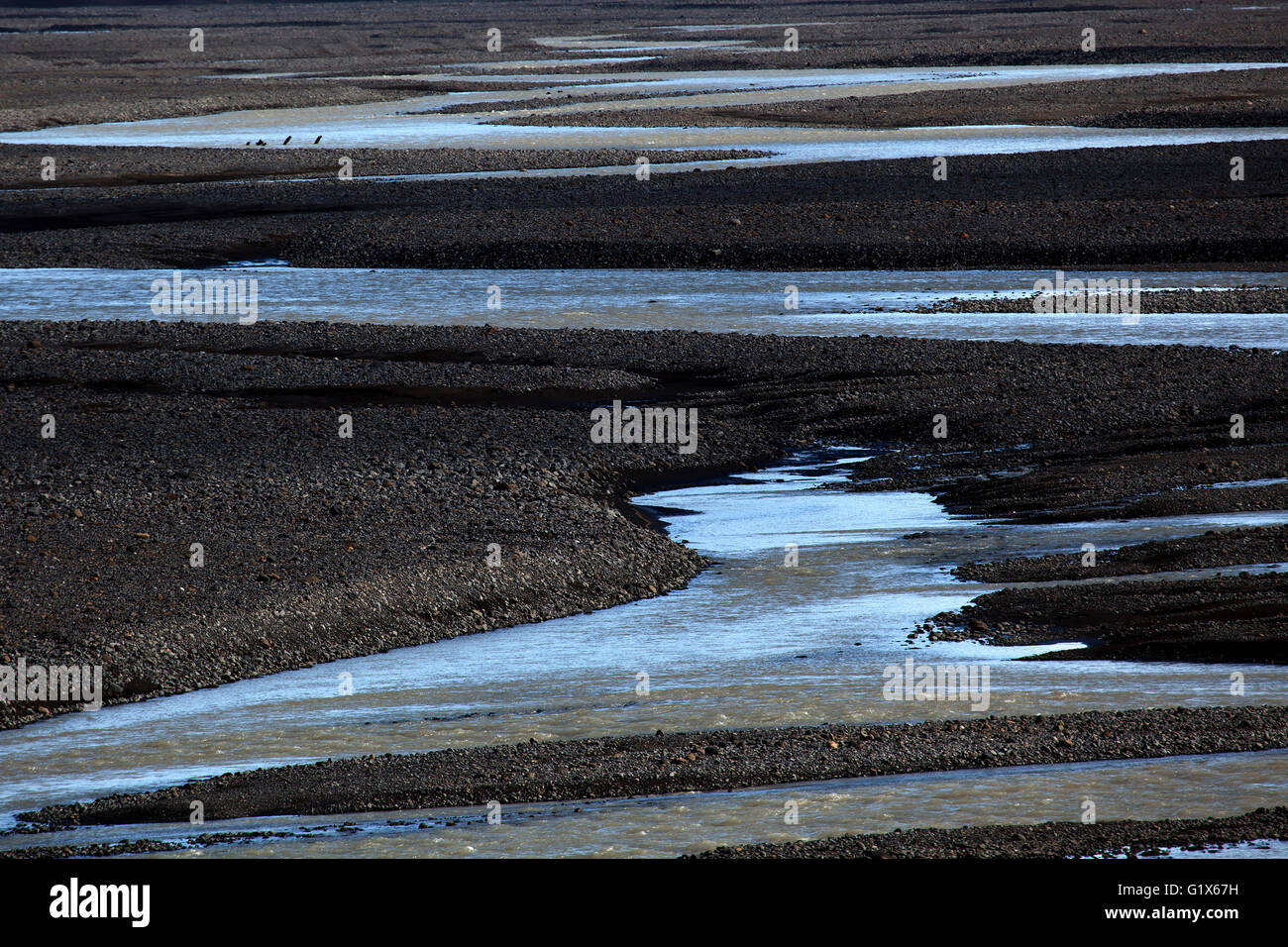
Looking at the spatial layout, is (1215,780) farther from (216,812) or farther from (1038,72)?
(1038,72)

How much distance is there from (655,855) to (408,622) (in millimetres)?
5028

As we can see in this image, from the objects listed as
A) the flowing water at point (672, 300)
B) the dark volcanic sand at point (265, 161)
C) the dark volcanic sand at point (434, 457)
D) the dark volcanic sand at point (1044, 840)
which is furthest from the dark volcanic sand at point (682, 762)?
the dark volcanic sand at point (265, 161)

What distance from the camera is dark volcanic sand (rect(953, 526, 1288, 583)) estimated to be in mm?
13625

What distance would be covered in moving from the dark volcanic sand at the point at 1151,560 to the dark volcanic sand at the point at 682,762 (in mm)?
2993

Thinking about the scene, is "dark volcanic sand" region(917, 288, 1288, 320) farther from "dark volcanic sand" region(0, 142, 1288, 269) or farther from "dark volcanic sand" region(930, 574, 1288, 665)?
"dark volcanic sand" region(930, 574, 1288, 665)

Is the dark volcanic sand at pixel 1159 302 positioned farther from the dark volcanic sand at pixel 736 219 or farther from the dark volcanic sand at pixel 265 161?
the dark volcanic sand at pixel 265 161

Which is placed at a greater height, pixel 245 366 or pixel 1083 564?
pixel 245 366

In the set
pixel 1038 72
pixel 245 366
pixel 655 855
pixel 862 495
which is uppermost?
pixel 1038 72

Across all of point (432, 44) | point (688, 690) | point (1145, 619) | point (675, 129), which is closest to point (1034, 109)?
point (675, 129)

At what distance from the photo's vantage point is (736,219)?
31438 mm

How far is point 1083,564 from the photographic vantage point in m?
13.8

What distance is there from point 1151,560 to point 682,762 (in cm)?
544
